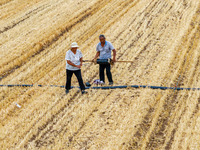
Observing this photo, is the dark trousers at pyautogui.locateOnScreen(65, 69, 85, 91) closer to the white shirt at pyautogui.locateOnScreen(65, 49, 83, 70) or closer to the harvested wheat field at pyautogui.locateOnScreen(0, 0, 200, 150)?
the white shirt at pyautogui.locateOnScreen(65, 49, 83, 70)

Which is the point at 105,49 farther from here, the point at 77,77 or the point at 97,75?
the point at 97,75

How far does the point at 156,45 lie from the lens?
12.4 m

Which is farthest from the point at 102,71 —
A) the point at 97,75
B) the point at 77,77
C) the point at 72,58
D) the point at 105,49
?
the point at 72,58

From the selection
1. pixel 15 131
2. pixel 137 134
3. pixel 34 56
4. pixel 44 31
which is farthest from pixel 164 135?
pixel 44 31

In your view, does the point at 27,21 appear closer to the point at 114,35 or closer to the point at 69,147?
the point at 114,35

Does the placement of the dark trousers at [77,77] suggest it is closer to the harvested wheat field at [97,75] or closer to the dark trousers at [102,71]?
the harvested wheat field at [97,75]

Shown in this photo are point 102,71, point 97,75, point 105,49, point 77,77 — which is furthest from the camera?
point 97,75

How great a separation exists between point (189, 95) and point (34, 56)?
706cm

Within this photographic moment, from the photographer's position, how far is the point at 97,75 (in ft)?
33.3

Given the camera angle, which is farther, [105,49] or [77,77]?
[105,49]

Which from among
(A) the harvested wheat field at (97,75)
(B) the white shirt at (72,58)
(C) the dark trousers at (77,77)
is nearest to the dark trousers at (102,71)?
(A) the harvested wheat field at (97,75)

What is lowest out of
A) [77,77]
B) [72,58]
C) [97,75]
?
[97,75]

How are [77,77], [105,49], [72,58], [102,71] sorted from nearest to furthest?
1. [72,58]
2. [77,77]
3. [105,49]
4. [102,71]

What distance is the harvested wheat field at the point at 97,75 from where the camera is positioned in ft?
22.3
